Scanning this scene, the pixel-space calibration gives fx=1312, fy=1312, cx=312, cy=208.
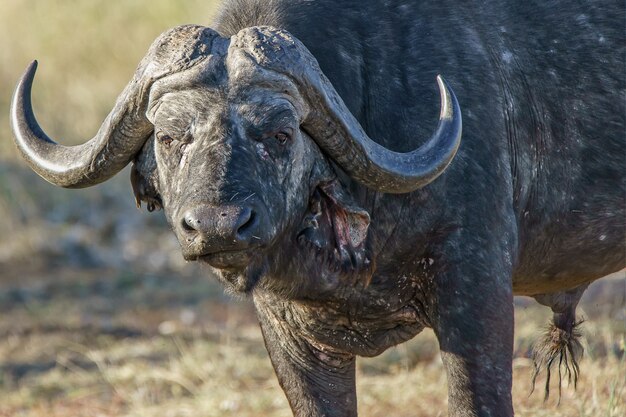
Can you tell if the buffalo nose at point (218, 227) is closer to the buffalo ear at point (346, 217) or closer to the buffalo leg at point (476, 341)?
the buffalo ear at point (346, 217)

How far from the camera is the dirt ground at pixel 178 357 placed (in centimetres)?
694

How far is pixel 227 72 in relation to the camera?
4375mm

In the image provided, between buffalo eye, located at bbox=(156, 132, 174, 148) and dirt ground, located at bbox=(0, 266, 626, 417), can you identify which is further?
dirt ground, located at bbox=(0, 266, 626, 417)

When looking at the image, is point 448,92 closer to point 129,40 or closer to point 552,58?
point 552,58

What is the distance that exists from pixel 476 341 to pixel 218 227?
1187mm

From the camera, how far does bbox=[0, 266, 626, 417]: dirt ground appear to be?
6941 mm

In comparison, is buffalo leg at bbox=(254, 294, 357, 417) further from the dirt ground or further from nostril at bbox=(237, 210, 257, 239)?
nostril at bbox=(237, 210, 257, 239)

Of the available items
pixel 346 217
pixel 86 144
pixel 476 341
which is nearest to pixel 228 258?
pixel 346 217

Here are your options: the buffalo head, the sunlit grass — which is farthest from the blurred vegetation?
the buffalo head

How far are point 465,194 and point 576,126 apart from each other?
2.53 feet

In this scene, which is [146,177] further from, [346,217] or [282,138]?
[346,217]

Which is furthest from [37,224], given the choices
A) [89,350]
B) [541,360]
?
[541,360]

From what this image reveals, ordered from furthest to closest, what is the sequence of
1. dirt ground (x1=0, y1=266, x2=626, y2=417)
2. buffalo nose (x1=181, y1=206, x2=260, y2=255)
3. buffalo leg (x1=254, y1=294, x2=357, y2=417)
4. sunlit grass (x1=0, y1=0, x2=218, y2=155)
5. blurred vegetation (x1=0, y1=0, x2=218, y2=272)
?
sunlit grass (x1=0, y1=0, x2=218, y2=155), blurred vegetation (x1=0, y1=0, x2=218, y2=272), dirt ground (x1=0, y1=266, x2=626, y2=417), buffalo leg (x1=254, y1=294, x2=357, y2=417), buffalo nose (x1=181, y1=206, x2=260, y2=255)

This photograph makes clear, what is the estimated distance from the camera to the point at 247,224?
4.13 m
